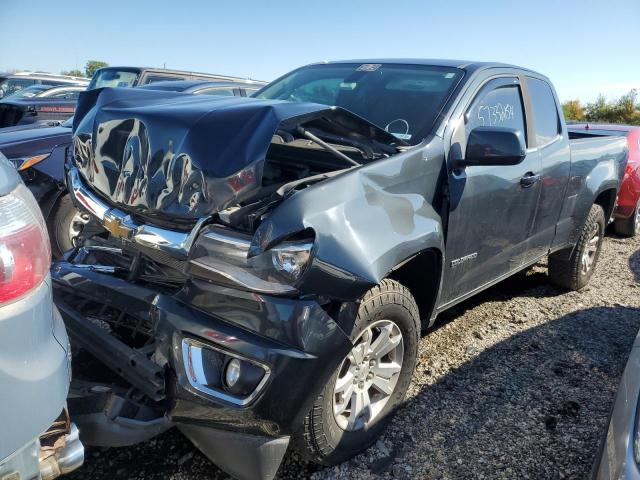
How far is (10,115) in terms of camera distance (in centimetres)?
794

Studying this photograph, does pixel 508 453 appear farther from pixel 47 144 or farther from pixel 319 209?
pixel 47 144

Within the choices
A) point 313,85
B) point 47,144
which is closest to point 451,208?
point 313,85

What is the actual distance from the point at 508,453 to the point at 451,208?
1.25 m

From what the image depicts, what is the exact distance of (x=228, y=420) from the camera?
1923 mm

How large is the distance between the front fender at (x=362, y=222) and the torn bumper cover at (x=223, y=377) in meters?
0.17

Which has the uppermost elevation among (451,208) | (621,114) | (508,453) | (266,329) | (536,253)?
(451,208)

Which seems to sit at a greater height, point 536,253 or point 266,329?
point 266,329

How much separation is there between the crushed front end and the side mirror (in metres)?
0.59

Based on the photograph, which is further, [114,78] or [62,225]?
[114,78]

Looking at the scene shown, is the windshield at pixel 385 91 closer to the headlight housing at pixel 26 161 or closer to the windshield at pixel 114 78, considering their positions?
the headlight housing at pixel 26 161

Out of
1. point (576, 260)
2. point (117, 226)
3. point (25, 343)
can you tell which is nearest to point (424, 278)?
point (117, 226)

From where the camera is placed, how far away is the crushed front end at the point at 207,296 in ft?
6.23

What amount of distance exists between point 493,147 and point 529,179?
2.86 ft

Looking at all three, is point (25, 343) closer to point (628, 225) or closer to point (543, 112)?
point (543, 112)
